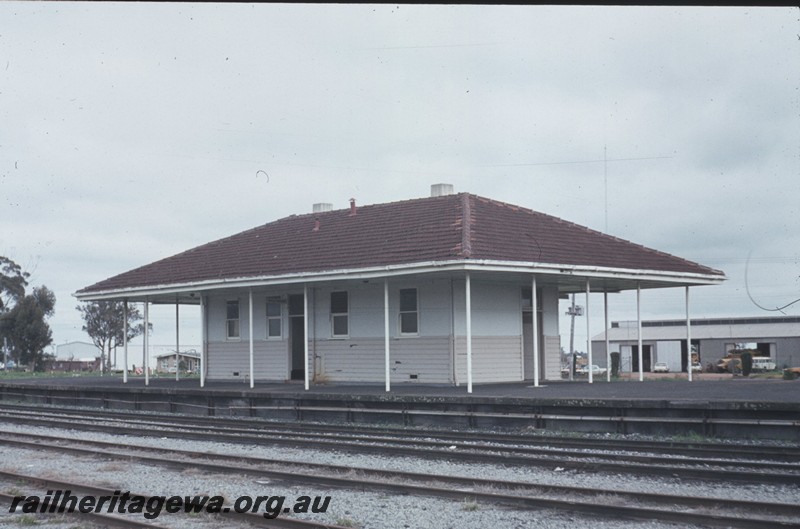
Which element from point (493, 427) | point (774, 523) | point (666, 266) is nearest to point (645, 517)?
point (774, 523)

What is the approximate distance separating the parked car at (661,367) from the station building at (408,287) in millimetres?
33948

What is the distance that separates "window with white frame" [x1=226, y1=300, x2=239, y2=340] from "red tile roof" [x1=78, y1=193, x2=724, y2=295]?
1.38 m

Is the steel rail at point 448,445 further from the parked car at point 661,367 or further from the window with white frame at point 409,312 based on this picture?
the parked car at point 661,367

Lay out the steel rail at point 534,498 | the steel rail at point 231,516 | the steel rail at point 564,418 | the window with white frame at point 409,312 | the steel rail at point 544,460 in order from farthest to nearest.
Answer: the window with white frame at point 409,312
the steel rail at point 564,418
the steel rail at point 544,460
the steel rail at point 534,498
the steel rail at point 231,516

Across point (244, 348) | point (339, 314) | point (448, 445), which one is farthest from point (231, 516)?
point (244, 348)

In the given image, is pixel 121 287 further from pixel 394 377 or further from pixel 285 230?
pixel 394 377

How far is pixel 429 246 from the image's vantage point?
20438 millimetres

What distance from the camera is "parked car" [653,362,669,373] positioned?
5834 centimetres

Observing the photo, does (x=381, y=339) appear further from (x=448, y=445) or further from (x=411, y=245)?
(x=448, y=445)

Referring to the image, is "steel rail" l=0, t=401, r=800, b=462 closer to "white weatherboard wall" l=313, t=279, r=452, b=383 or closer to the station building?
the station building

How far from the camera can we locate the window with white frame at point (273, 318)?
83.2 ft

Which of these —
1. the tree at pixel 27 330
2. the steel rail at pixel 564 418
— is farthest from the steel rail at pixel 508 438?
the tree at pixel 27 330

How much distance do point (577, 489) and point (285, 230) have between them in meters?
20.1

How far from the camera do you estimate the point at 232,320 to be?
26766 millimetres
